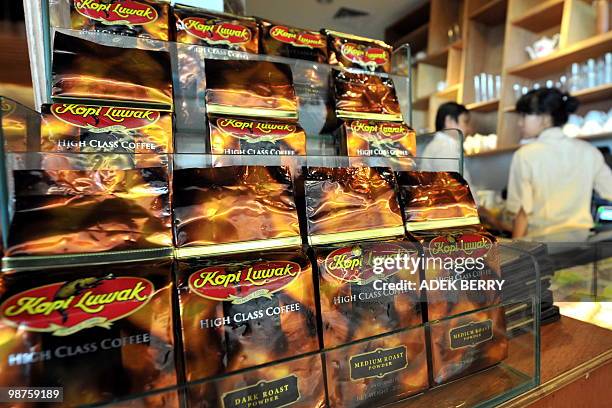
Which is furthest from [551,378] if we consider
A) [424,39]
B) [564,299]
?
[424,39]

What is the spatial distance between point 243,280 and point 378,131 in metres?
0.41

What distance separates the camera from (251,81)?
59cm

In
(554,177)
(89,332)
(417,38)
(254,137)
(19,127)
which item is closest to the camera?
(89,332)

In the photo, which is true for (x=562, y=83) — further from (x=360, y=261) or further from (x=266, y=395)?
(x=266, y=395)

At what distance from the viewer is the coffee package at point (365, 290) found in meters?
0.46

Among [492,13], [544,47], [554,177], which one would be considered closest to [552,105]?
[554,177]

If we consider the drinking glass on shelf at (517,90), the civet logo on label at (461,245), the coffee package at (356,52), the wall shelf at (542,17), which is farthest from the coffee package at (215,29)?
the drinking glass on shelf at (517,90)

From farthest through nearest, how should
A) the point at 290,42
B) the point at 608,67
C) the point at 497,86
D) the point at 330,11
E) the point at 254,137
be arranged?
the point at 330,11 → the point at 497,86 → the point at 608,67 → the point at 290,42 → the point at 254,137

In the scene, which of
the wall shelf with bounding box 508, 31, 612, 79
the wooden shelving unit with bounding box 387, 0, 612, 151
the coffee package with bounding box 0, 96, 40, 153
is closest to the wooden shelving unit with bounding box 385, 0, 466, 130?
the wooden shelving unit with bounding box 387, 0, 612, 151

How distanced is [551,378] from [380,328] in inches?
11.8

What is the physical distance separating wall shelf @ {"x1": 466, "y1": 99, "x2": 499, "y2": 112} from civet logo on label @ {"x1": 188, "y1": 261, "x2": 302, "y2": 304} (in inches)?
114

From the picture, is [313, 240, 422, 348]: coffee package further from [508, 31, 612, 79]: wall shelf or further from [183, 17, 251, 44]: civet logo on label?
[508, 31, 612, 79]: wall shelf

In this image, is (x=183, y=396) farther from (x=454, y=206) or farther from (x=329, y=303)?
(x=454, y=206)

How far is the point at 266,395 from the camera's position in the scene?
0.40 m
